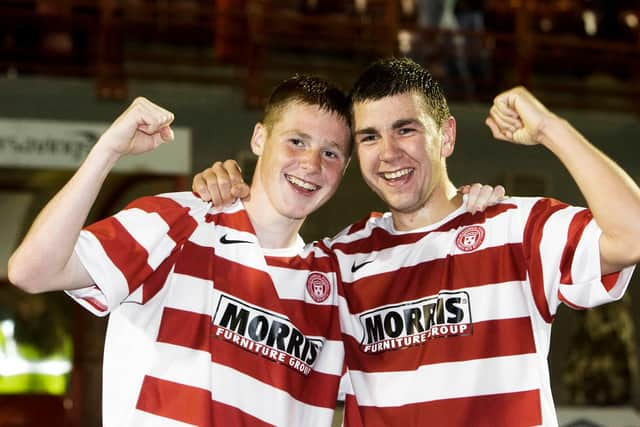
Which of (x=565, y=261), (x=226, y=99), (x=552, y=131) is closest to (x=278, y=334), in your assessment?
(x=565, y=261)

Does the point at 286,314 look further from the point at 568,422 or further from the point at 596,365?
the point at 596,365

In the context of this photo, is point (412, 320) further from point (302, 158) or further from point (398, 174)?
point (302, 158)

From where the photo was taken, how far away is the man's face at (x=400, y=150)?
2896mm

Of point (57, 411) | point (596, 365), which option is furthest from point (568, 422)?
point (57, 411)

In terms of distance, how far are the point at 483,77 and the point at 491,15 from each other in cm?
104

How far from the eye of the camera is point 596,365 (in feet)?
26.5

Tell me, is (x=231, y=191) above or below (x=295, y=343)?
above

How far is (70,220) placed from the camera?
7.70ft

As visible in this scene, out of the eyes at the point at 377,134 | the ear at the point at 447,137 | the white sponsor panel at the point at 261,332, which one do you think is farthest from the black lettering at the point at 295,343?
the ear at the point at 447,137

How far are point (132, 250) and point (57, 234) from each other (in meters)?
0.28

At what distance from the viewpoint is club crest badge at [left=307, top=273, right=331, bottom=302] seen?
288 cm

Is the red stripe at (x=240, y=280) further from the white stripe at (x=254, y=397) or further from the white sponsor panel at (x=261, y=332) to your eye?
the white stripe at (x=254, y=397)

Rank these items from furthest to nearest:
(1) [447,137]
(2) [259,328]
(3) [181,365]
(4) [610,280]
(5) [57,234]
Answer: (1) [447,137] < (2) [259,328] < (3) [181,365] < (4) [610,280] < (5) [57,234]

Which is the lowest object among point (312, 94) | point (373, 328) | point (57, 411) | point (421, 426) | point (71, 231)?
point (57, 411)
